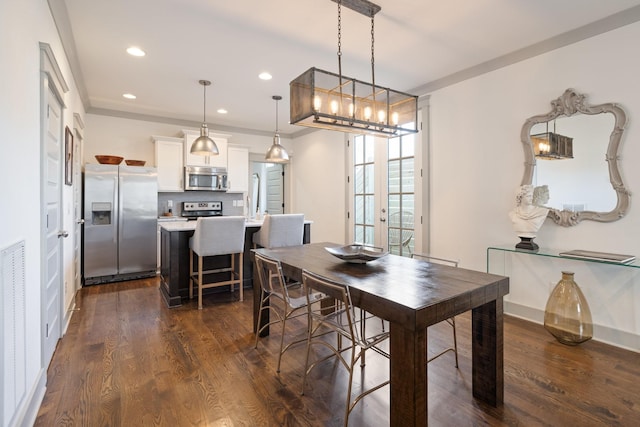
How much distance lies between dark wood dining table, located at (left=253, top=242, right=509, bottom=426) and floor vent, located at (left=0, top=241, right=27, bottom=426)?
1458 millimetres

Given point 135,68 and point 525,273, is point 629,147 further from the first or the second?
point 135,68

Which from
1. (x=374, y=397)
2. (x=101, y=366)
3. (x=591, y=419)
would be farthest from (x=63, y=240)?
(x=591, y=419)

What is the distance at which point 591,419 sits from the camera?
169cm

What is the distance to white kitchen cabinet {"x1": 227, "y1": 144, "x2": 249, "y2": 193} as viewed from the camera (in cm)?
590

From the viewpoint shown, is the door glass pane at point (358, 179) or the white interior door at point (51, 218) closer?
the white interior door at point (51, 218)

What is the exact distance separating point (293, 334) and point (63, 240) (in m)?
2.33

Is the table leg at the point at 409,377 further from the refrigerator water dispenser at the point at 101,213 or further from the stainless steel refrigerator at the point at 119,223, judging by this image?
the refrigerator water dispenser at the point at 101,213

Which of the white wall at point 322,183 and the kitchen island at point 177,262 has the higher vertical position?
the white wall at point 322,183

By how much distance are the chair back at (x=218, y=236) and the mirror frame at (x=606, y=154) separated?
303 cm

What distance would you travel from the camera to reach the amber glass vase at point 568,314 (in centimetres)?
257

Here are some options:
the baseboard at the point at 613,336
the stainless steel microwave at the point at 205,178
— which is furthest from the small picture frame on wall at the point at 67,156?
the baseboard at the point at 613,336

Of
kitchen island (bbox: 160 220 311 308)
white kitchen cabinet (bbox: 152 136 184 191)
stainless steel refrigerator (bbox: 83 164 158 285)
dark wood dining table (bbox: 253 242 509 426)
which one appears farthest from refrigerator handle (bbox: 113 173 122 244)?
dark wood dining table (bbox: 253 242 509 426)

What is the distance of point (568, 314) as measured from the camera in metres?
2.63

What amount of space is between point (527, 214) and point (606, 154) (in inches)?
29.2
